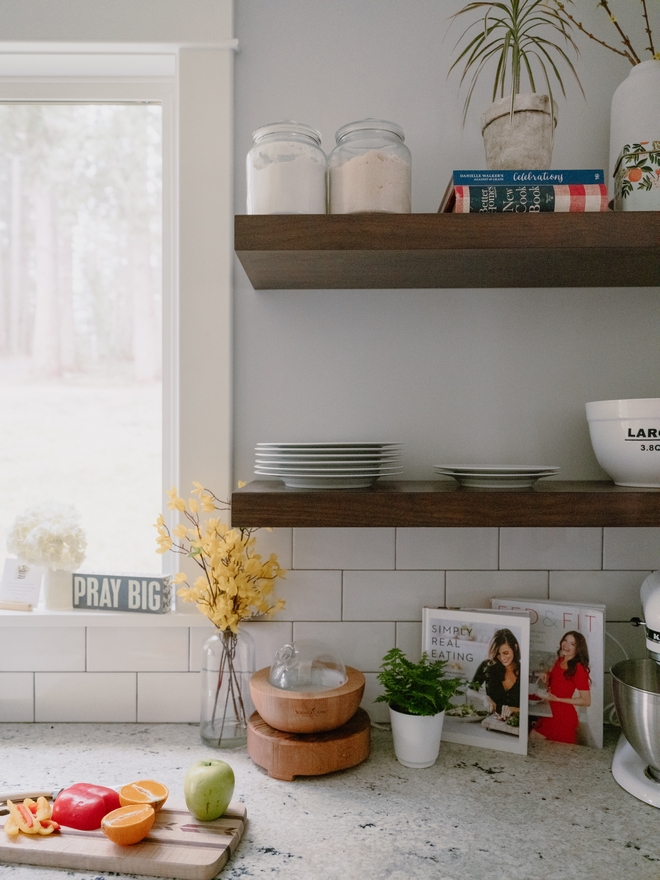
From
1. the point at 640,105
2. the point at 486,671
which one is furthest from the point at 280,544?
the point at 640,105

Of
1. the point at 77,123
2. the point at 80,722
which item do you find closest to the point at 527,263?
the point at 77,123

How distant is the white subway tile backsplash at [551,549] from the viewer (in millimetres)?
1379

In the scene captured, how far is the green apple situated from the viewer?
0.99m

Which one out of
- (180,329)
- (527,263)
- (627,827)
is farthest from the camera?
(180,329)

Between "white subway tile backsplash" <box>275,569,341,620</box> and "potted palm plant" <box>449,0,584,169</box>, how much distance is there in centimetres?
87

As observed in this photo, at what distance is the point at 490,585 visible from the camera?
1385mm

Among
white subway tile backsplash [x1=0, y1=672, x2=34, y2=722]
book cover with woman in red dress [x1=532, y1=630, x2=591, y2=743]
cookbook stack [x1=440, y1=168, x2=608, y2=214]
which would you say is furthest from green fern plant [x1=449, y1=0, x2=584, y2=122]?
white subway tile backsplash [x1=0, y1=672, x2=34, y2=722]

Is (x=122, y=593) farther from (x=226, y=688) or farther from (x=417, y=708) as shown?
(x=417, y=708)

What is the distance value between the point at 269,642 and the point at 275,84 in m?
1.18

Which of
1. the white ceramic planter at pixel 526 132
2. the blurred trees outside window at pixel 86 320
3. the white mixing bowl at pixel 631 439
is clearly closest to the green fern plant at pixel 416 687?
the white mixing bowl at pixel 631 439

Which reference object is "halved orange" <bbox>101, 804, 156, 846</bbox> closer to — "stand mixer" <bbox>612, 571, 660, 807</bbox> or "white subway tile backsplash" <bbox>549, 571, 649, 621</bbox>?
"stand mixer" <bbox>612, 571, 660, 807</bbox>

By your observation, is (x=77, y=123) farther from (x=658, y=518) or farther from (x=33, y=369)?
(x=658, y=518)

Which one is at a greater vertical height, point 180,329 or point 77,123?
point 77,123

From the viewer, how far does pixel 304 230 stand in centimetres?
104
